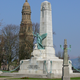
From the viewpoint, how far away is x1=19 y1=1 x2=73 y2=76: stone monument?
28922 mm

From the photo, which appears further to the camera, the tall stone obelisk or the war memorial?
the tall stone obelisk

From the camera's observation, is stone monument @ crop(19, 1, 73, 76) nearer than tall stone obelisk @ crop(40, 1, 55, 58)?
Yes

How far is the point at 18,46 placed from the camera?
181 ft

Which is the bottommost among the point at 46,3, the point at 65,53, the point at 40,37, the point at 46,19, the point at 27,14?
the point at 65,53

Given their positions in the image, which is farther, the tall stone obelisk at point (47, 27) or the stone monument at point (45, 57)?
the tall stone obelisk at point (47, 27)

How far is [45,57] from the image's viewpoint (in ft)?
101

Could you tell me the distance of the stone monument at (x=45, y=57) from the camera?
94.9 feet

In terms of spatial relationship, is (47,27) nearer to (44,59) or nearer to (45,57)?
(45,57)

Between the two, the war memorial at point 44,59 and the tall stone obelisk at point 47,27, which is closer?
the war memorial at point 44,59

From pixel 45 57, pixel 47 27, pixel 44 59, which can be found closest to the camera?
pixel 44 59

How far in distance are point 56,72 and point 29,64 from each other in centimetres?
356

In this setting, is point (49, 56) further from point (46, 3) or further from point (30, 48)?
point (30, 48)

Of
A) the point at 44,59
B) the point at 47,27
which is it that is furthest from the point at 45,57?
the point at 47,27

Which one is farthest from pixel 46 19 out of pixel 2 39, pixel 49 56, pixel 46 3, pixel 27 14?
pixel 27 14
